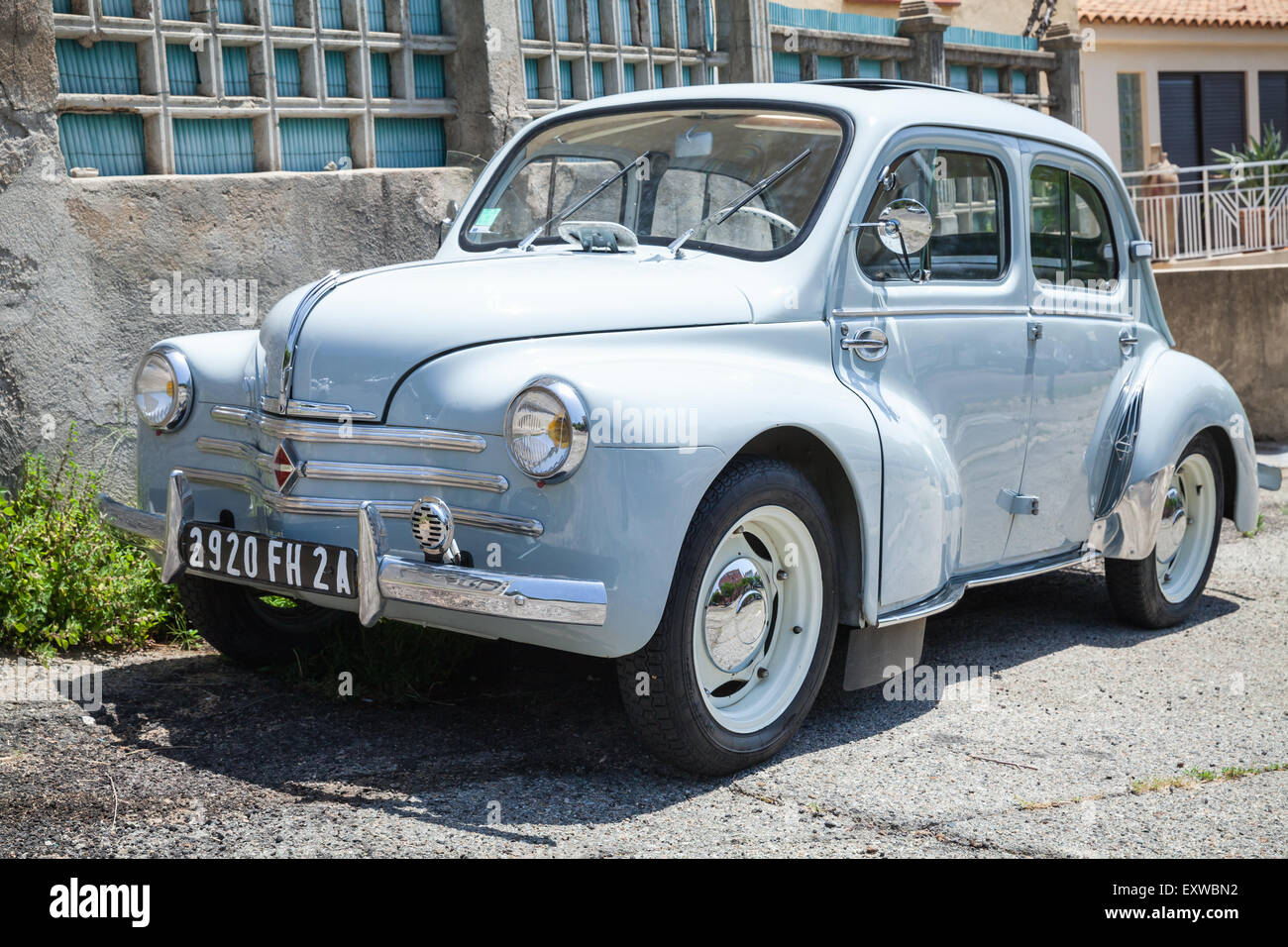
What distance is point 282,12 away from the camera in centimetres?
633

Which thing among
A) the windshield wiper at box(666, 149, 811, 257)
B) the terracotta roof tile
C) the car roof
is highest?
the terracotta roof tile

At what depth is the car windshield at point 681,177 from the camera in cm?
428

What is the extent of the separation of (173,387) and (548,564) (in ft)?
4.70

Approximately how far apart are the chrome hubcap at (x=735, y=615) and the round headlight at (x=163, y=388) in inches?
64.7

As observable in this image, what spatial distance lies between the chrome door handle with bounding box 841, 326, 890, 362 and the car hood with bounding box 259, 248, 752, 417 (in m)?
0.37

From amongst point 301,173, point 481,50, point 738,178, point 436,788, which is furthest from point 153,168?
point 436,788

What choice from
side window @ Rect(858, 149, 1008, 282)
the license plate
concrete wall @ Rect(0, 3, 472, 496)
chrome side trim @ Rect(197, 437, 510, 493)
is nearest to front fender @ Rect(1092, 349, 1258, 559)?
side window @ Rect(858, 149, 1008, 282)

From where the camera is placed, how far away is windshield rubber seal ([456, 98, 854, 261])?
4.19 m

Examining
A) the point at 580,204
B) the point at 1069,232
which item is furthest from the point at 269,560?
the point at 1069,232

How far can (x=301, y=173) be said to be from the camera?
6219 mm

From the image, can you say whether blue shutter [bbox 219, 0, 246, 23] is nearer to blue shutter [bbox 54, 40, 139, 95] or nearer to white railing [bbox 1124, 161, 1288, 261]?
blue shutter [bbox 54, 40, 139, 95]

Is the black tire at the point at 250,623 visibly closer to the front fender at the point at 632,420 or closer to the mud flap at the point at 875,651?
the front fender at the point at 632,420

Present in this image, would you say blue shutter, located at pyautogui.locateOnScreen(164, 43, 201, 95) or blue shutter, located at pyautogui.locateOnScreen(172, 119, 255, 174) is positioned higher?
blue shutter, located at pyautogui.locateOnScreen(164, 43, 201, 95)
